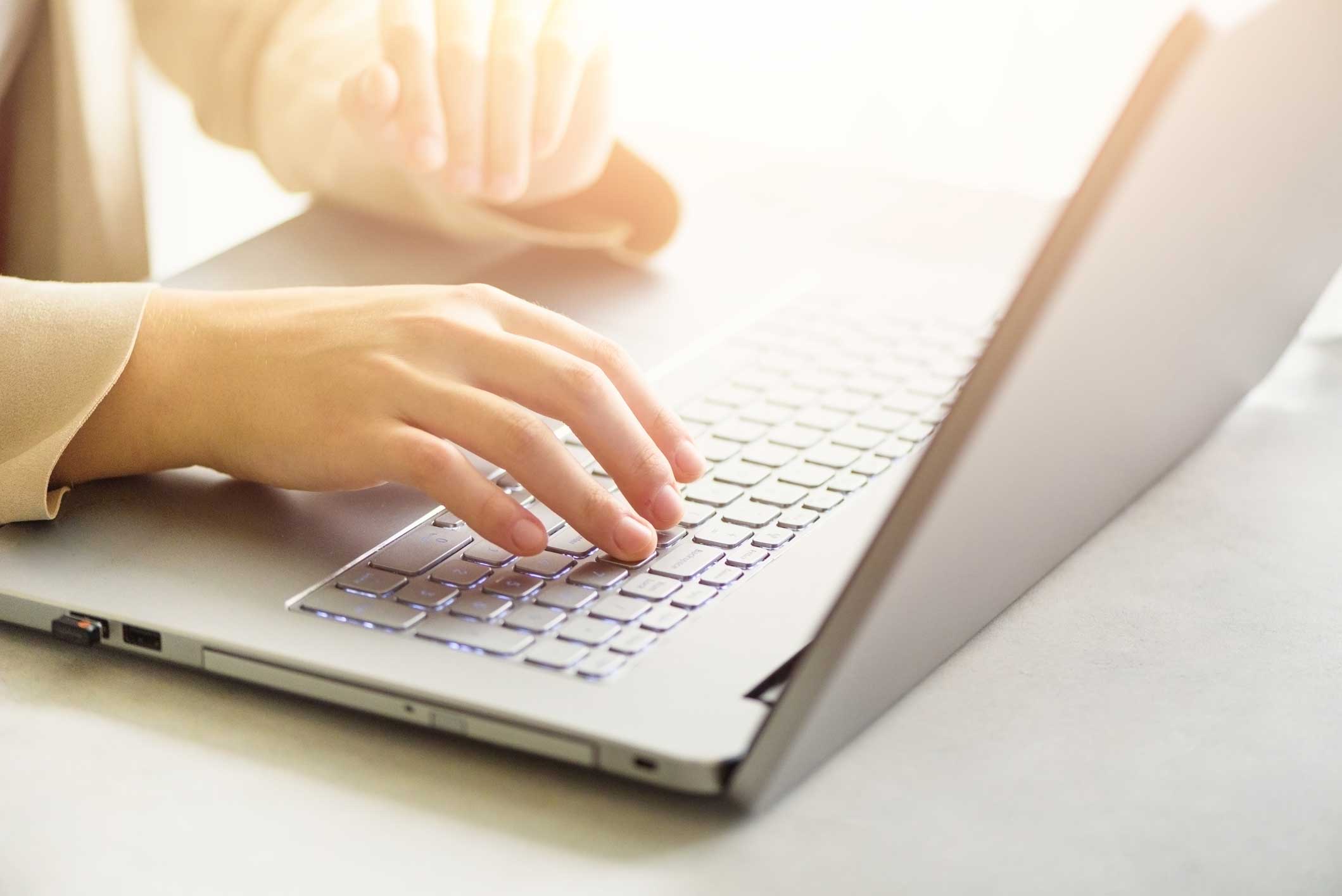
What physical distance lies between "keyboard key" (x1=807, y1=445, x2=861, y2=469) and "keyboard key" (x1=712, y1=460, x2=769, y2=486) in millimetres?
27

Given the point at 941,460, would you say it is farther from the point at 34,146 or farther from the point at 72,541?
A: the point at 34,146

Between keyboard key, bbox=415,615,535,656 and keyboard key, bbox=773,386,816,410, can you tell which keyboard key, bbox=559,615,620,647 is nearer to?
keyboard key, bbox=415,615,535,656

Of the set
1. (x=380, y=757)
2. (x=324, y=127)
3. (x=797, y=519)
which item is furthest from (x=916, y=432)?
(x=324, y=127)

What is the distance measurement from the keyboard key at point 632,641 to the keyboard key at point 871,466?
18 cm

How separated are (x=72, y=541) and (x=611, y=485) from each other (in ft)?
0.72

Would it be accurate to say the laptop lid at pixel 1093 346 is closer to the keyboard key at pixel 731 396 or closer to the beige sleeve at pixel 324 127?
the keyboard key at pixel 731 396

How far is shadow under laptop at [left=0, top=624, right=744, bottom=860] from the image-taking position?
41 centimetres

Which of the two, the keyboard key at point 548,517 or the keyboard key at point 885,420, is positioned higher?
the keyboard key at point 885,420

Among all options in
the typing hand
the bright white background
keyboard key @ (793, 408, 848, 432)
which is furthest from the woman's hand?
the bright white background

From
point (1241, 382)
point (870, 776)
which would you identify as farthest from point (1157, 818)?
point (1241, 382)

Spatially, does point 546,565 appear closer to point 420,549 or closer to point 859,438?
point 420,549

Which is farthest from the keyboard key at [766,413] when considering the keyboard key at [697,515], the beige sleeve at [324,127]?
the beige sleeve at [324,127]

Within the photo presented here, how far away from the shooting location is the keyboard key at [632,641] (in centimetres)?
46

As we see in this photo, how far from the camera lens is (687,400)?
0.70 m
